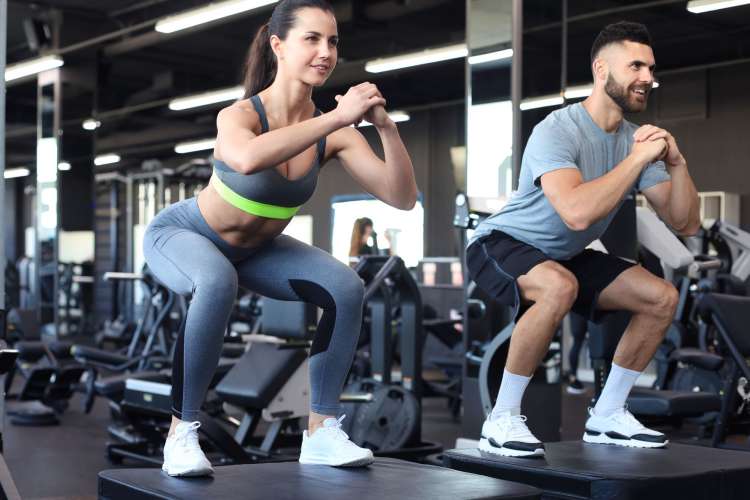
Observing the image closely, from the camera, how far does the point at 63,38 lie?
11.2 metres

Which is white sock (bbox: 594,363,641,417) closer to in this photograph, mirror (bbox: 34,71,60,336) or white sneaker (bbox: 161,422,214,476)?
white sneaker (bbox: 161,422,214,476)

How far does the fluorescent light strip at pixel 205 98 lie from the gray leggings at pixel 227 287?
10390 mm

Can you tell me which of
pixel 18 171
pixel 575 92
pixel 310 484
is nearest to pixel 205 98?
pixel 575 92

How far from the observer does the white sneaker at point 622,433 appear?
9.36ft

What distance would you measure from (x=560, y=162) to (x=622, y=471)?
33.1 inches

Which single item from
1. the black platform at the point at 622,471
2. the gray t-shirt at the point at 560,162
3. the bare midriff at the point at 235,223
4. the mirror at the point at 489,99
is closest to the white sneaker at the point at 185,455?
the bare midriff at the point at 235,223

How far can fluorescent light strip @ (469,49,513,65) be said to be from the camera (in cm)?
470

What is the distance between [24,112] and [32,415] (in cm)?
1084

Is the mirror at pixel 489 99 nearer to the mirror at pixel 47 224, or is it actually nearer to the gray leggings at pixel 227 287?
the gray leggings at pixel 227 287

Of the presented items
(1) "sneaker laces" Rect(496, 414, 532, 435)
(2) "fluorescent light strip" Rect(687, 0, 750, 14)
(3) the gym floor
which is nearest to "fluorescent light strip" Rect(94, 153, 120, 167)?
(3) the gym floor

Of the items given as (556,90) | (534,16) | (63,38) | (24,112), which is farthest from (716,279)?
(24,112)

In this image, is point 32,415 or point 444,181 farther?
point 444,181

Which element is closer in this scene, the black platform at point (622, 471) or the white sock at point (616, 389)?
the black platform at point (622, 471)

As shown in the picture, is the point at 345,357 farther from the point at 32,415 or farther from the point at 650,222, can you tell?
the point at 32,415
